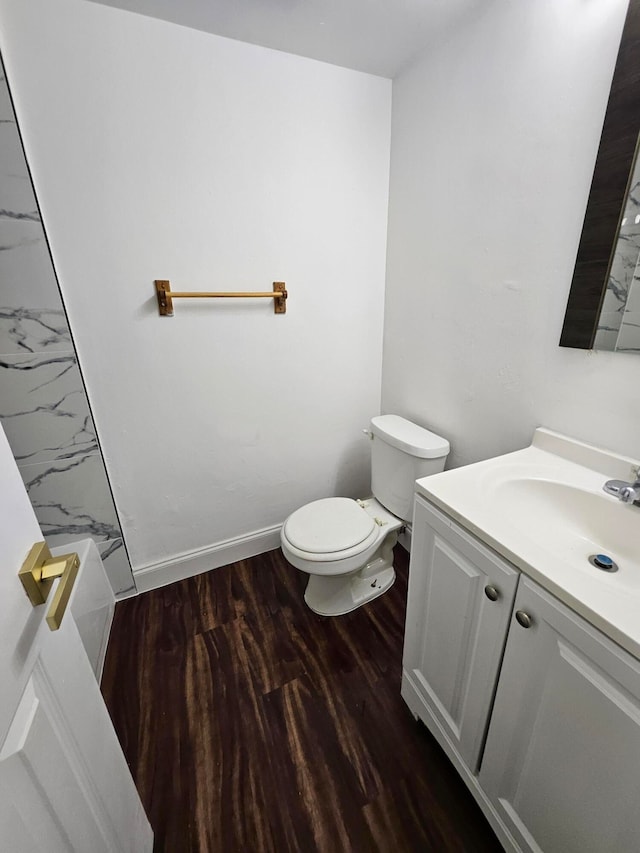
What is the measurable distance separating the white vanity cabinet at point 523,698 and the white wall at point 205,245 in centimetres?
100

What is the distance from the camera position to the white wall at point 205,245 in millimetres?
1205

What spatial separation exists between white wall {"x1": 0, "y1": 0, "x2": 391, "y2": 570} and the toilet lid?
358 millimetres

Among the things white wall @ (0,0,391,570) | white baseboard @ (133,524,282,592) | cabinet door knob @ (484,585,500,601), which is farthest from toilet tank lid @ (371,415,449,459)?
white baseboard @ (133,524,282,592)

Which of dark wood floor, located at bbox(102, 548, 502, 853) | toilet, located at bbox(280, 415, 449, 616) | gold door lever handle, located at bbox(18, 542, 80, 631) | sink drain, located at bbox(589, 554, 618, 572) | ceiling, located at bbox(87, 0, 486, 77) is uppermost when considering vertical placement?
ceiling, located at bbox(87, 0, 486, 77)

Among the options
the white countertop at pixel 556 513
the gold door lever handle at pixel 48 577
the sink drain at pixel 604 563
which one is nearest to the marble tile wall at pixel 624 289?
the white countertop at pixel 556 513

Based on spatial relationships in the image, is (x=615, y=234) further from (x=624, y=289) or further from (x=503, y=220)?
(x=503, y=220)

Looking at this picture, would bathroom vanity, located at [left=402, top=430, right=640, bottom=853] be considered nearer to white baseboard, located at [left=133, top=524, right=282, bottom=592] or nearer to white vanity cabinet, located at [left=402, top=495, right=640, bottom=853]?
white vanity cabinet, located at [left=402, top=495, right=640, bottom=853]

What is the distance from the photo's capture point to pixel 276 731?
1223mm

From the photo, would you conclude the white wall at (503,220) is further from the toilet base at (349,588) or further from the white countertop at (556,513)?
the toilet base at (349,588)

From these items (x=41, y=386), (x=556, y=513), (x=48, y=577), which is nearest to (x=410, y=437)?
(x=556, y=513)

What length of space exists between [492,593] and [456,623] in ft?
0.68

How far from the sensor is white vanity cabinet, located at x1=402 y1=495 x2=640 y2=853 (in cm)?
62

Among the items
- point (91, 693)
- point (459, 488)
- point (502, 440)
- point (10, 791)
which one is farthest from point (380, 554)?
point (10, 791)

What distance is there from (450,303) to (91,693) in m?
1.60
